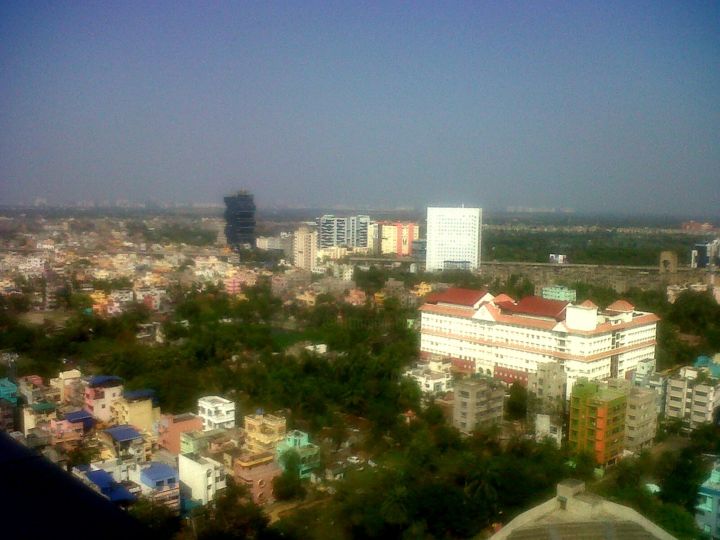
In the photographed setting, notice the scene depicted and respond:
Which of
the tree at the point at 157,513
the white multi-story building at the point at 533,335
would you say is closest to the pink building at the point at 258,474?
the tree at the point at 157,513

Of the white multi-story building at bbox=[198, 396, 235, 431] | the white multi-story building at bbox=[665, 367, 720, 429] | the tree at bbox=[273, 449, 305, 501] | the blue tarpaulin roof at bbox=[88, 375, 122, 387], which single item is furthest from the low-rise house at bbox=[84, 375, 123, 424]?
the white multi-story building at bbox=[665, 367, 720, 429]

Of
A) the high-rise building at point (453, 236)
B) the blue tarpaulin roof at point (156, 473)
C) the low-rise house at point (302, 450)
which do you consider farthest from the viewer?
the high-rise building at point (453, 236)

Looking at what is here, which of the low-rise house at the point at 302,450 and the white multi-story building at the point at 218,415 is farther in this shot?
the white multi-story building at the point at 218,415

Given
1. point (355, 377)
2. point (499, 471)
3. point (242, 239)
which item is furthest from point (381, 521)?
point (242, 239)

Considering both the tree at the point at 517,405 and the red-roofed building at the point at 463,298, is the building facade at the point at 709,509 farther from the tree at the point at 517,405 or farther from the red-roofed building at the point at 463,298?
the red-roofed building at the point at 463,298

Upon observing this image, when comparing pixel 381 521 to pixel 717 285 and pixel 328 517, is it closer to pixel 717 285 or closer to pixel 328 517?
pixel 328 517

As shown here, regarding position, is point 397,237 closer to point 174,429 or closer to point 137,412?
point 137,412

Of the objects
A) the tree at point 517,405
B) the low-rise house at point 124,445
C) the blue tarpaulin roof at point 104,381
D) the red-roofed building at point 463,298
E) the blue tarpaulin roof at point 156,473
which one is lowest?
the tree at point 517,405
